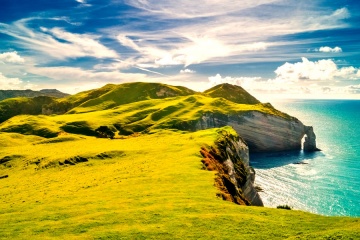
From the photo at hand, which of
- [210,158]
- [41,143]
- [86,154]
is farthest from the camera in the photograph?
[41,143]

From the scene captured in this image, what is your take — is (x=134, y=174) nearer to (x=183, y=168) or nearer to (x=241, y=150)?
(x=183, y=168)

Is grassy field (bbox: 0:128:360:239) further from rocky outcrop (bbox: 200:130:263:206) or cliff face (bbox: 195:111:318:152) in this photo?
cliff face (bbox: 195:111:318:152)

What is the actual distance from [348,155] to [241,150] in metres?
84.6

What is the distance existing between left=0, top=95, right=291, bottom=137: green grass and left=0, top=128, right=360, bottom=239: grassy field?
6804 cm

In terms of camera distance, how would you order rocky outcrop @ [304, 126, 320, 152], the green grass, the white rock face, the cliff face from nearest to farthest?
1. the white rock face
2. the green grass
3. the cliff face
4. rocky outcrop @ [304, 126, 320, 152]

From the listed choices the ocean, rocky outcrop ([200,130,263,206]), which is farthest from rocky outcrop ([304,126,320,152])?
rocky outcrop ([200,130,263,206])

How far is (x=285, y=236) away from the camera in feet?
82.5

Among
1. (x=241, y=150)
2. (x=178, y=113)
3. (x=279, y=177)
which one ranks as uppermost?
(x=178, y=113)

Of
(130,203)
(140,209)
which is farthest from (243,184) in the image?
(140,209)

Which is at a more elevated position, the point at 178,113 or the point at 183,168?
the point at 178,113

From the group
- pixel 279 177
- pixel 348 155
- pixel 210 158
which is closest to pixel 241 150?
pixel 279 177

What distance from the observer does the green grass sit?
127625mm

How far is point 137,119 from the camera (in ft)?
500

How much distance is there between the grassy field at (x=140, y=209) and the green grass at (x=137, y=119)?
223 ft
